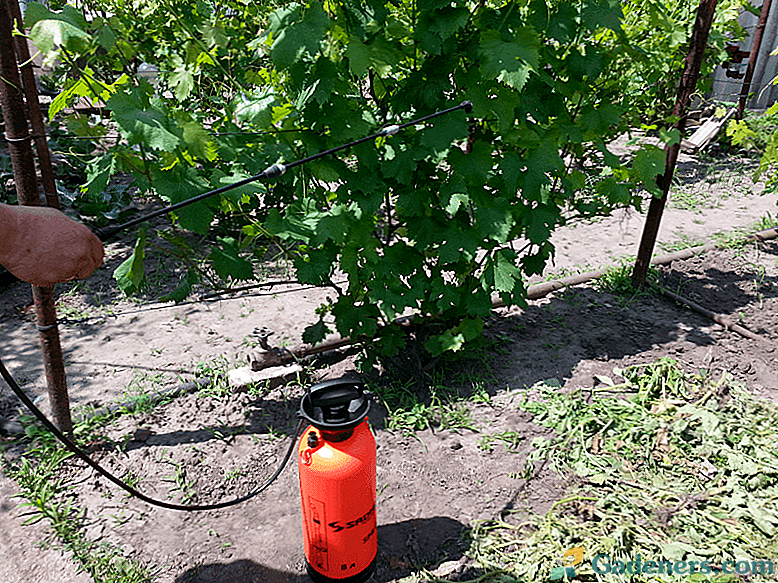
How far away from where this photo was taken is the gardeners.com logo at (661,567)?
2309 mm

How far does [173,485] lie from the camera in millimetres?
2840

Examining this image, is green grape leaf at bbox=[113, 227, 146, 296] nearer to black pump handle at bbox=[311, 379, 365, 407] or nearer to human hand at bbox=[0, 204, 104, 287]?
human hand at bbox=[0, 204, 104, 287]

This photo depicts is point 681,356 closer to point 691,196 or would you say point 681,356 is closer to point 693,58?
point 693,58

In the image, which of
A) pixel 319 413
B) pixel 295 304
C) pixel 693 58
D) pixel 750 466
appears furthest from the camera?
pixel 295 304

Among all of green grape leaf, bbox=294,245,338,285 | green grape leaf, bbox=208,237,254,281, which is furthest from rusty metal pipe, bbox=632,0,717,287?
green grape leaf, bbox=208,237,254,281

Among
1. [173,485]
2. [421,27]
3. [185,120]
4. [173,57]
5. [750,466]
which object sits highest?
[421,27]

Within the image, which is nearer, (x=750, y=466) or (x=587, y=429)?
(x=750, y=466)

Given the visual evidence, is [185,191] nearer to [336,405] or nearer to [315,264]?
[315,264]

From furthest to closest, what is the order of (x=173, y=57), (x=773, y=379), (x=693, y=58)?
(x=693, y=58) → (x=773, y=379) → (x=173, y=57)

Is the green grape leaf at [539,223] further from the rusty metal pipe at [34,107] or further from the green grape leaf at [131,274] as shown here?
the rusty metal pipe at [34,107]

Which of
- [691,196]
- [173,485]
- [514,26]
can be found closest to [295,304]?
[173,485]

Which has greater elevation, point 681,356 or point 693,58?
point 693,58

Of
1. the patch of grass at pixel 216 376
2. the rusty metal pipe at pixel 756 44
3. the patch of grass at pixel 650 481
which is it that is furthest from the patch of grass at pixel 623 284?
the rusty metal pipe at pixel 756 44

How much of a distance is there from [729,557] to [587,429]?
850 millimetres
